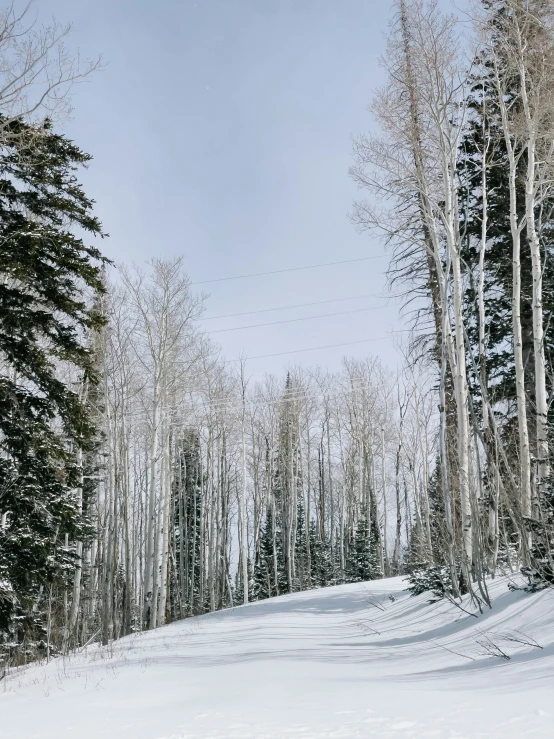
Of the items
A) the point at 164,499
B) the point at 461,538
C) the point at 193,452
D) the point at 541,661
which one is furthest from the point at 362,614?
the point at 193,452

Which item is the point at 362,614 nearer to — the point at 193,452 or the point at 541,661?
the point at 541,661

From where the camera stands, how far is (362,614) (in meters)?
13.7

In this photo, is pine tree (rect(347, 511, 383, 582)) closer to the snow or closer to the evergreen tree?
the evergreen tree

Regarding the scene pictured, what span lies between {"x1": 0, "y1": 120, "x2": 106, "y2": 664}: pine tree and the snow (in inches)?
77.8

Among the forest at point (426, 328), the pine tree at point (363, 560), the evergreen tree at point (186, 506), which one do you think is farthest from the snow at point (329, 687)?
the evergreen tree at point (186, 506)

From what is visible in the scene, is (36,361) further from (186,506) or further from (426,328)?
(186,506)

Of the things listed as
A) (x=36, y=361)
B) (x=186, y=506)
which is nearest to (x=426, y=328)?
(x=36, y=361)

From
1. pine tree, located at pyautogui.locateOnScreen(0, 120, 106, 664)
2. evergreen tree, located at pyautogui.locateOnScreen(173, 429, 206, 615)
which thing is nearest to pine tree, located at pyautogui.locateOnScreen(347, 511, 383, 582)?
evergreen tree, located at pyautogui.locateOnScreen(173, 429, 206, 615)

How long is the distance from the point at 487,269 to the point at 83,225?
32.6ft

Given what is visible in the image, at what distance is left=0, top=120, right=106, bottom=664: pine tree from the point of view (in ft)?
32.1

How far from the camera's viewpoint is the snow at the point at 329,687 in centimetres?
345

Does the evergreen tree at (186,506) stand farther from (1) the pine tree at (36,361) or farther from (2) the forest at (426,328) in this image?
(1) the pine tree at (36,361)

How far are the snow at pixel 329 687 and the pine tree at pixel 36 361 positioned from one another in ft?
6.48

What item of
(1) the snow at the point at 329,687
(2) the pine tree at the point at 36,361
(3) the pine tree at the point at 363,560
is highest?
(2) the pine tree at the point at 36,361
